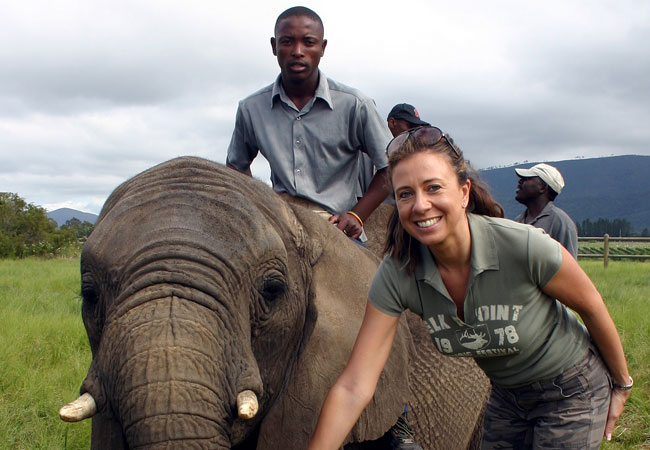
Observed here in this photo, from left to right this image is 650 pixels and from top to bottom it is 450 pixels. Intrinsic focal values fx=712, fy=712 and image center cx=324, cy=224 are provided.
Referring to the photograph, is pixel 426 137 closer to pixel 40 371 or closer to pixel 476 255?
pixel 476 255

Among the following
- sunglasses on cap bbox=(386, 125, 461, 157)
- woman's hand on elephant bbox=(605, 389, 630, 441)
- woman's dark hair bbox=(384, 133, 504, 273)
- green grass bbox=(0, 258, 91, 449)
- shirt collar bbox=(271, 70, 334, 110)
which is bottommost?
green grass bbox=(0, 258, 91, 449)

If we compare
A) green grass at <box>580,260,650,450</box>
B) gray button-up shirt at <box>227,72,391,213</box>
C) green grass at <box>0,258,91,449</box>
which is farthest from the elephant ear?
green grass at <box>580,260,650,450</box>

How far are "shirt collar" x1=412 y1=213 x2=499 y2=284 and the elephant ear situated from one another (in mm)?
497

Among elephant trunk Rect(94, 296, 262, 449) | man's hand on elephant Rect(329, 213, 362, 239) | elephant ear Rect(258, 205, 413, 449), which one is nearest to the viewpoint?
elephant trunk Rect(94, 296, 262, 449)

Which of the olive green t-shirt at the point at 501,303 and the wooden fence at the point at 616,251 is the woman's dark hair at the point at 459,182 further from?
the wooden fence at the point at 616,251

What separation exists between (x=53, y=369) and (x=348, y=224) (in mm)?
4312

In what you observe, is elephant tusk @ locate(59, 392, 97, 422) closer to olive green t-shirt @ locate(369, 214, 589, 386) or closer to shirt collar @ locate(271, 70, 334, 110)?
olive green t-shirt @ locate(369, 214, 589, 386)

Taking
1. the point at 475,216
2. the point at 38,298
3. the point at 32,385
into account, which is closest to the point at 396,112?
the point at 475,216

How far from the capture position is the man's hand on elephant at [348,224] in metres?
3.83

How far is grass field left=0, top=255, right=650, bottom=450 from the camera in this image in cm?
529

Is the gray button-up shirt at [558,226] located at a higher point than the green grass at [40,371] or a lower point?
higher

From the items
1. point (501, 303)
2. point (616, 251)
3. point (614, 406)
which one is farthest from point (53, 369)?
point (616, 251)

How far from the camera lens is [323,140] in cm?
407

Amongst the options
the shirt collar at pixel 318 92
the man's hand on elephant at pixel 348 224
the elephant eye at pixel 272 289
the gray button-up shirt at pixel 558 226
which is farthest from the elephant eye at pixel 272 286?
the gray button-up shirt at pixel 558 226
